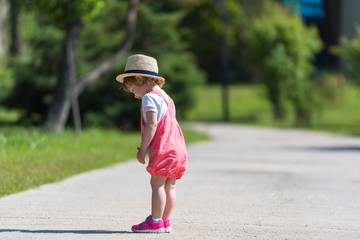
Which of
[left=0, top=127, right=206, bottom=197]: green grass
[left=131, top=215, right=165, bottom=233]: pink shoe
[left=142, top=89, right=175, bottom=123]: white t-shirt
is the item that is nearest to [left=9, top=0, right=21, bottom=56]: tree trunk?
[left=0, top=127, right=206, bottom=197]: green grass

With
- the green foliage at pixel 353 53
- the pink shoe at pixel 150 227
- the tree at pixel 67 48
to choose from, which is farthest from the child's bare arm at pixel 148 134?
the green foliage at pixel 353 53

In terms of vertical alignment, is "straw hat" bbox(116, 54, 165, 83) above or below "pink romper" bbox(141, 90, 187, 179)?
above

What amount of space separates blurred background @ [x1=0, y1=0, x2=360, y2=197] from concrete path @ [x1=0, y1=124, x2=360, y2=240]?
2.79ft

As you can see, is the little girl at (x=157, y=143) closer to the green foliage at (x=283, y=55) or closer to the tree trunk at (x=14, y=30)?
the green foliage at (x=283, y=55)

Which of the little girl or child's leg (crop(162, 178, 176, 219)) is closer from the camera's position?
the little girl

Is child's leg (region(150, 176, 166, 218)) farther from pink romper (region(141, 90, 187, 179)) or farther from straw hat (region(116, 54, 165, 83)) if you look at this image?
straw hat (region(116, 54, 165, 83))

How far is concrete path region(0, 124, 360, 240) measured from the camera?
5.99 metres

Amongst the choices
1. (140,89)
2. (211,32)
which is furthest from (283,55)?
(140,89)

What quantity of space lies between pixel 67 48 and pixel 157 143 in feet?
40.5

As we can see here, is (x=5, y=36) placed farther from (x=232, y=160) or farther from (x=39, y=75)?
(x=232, y=160)

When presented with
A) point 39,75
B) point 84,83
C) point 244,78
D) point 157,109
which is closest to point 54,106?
point 84,83

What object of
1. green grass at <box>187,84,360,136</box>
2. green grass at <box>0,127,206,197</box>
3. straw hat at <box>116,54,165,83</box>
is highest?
straw hat at <box>116,54,165,83</box>

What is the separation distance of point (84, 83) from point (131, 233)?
1398cm

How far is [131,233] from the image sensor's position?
589 cm
